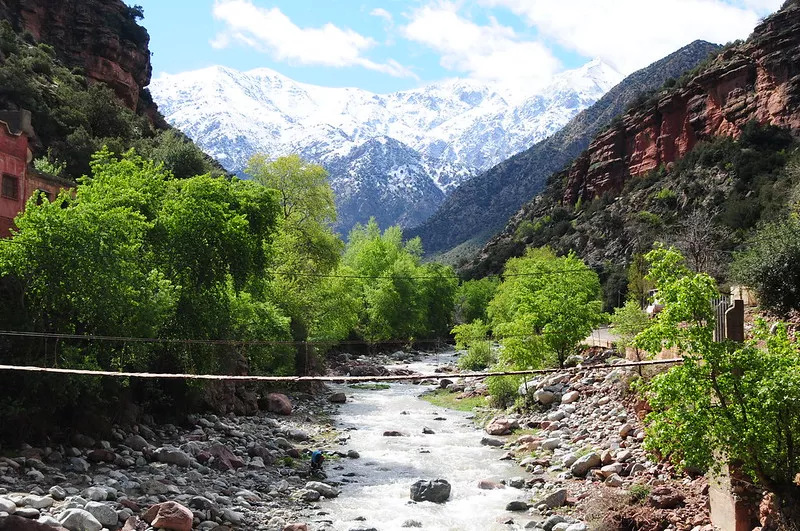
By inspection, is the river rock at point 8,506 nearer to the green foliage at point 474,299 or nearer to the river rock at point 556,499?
the river rock at point 556,499

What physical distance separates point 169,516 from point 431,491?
6917mm

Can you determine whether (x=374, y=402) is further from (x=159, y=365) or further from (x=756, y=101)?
(x=756, y=101)

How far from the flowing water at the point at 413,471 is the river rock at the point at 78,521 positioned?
524 centimetres

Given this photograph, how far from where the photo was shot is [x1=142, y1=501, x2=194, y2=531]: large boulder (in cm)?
1366

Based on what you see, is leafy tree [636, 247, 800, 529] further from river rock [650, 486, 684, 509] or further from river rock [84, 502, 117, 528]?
river rock [84, 502, 117, 528]

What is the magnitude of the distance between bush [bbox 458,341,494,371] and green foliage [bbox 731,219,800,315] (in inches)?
968

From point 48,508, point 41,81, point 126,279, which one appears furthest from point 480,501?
point 41,81

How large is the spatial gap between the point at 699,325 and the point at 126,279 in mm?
14789

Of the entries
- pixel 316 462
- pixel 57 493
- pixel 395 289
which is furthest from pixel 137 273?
pixel 395 289

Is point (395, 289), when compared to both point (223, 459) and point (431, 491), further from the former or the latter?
point (431, 491)

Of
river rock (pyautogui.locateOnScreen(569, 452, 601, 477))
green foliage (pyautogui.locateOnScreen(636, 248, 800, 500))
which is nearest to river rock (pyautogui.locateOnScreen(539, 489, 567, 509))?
river rock (pyautogui.locateOnScreen(569, 452, 601, 477))

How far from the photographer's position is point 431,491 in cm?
1767

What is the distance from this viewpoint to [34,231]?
57.3 ft

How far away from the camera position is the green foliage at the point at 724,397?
10.4 meters
